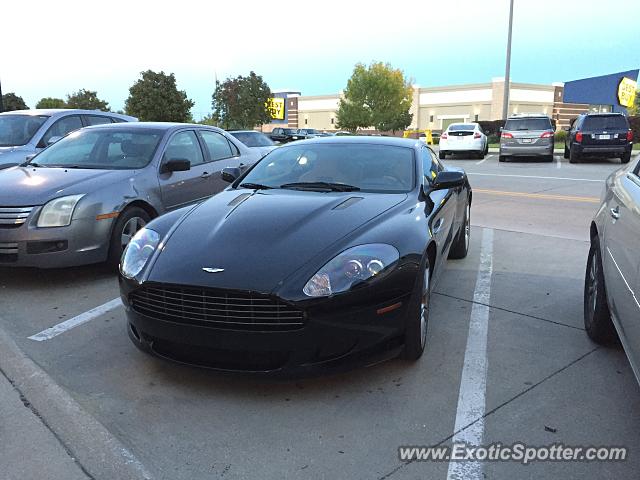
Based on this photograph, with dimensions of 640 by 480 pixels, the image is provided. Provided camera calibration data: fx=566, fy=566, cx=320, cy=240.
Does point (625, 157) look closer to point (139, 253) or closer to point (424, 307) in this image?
point (424, 307)

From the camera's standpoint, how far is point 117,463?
8.38 ft

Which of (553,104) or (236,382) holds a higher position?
(553,104)

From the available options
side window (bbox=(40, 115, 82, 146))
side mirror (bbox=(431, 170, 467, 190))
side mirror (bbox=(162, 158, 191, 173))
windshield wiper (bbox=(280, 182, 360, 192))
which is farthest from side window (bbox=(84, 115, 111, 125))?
side mirror (bbox=(431, 170, 467, 190))

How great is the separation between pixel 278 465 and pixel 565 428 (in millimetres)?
1435

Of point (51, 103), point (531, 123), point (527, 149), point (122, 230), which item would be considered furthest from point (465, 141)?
point (51, 103)

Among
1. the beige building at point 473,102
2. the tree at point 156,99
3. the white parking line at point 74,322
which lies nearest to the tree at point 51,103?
the tree at point 156,99

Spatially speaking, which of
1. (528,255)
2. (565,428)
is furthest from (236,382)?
(528,255)

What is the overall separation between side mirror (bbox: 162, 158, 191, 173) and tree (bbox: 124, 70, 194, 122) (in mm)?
37401

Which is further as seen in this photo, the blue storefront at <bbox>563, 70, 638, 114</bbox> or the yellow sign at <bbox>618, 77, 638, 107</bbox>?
the blue storefront at <bbox>563, 70, 638, 114</bbox>

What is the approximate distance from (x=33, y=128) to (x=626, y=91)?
1667 inches

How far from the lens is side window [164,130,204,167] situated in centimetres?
639

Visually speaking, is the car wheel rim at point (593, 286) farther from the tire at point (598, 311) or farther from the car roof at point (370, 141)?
the car roof at point (370, 141)

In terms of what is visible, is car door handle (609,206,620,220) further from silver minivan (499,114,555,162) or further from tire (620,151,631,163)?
silver minivan (499,114,555,162)

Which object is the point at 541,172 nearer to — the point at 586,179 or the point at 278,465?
the point at 586,179
